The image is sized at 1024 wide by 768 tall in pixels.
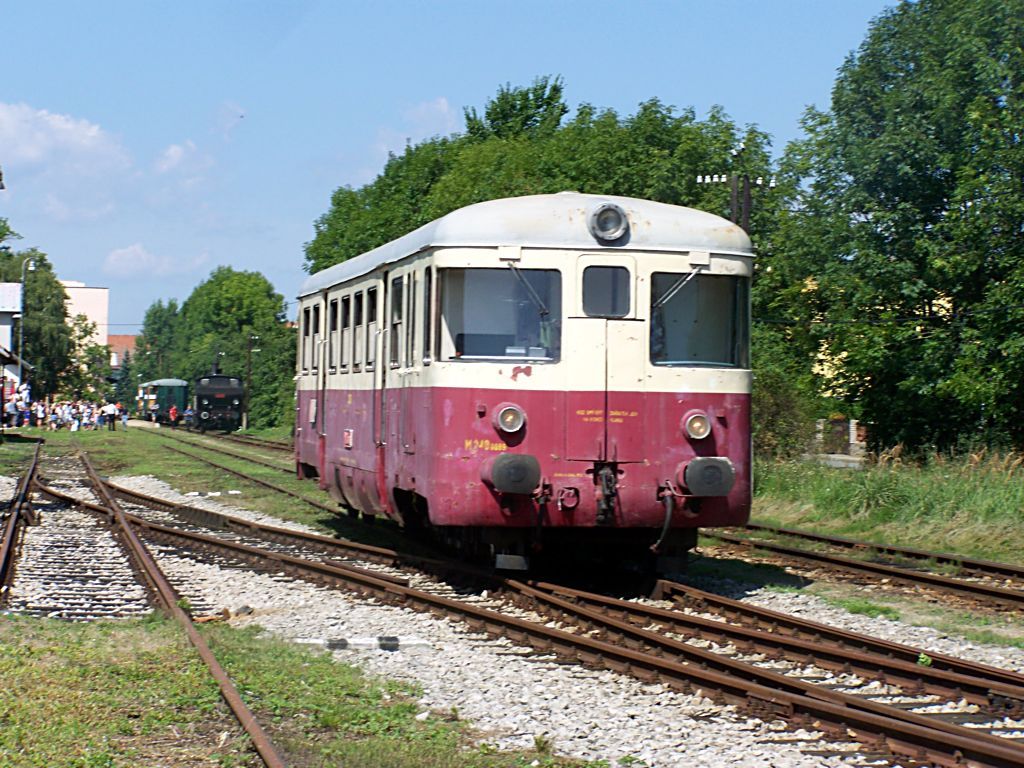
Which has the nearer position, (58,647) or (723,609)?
(58,647)

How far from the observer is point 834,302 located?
27.0 metres

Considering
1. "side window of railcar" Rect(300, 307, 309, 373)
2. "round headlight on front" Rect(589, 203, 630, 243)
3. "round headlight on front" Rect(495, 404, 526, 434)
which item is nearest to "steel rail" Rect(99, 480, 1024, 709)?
"round headlight on front" Rect(495, 404, 526, 434)

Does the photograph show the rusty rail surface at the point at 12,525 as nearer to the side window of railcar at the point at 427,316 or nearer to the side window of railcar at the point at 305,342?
the side window of railcar at the point at 427,316

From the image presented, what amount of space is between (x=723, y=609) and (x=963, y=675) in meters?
2.99

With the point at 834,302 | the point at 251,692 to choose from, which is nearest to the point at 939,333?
the point at 834,302

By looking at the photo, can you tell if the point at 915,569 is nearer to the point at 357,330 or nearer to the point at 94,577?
the point at 357,330

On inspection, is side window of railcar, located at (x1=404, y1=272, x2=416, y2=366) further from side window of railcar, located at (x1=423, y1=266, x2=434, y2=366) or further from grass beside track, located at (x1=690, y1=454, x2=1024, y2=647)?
grass beside track, located at (x1=690, y1=454, x2=1024, y2=647)

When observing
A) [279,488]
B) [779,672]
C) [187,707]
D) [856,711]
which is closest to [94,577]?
[187,707]

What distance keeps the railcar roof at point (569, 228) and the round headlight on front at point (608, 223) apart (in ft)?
0.17

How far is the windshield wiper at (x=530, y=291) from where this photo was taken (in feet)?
38.2

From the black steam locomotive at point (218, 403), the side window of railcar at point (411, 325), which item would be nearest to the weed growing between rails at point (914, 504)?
the side window of railcar at point (411, 325)

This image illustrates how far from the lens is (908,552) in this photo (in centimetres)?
1527

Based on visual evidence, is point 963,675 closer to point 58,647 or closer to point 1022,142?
point 58,647

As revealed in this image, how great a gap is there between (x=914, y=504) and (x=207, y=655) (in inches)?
454
